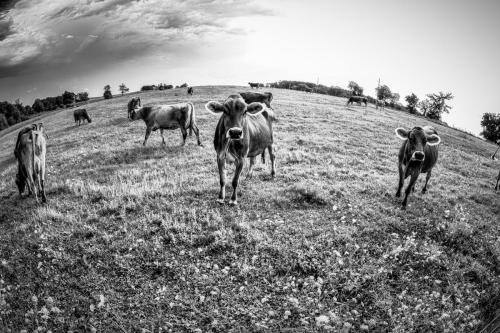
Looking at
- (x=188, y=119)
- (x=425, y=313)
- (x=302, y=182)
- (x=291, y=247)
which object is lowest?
(x=425, y=313)

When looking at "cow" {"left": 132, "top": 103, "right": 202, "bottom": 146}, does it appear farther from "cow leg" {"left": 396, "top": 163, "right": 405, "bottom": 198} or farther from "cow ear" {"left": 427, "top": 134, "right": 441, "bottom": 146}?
"cow ear" {"left": 427, "top": 134, "right": 441, "bottom": 146}

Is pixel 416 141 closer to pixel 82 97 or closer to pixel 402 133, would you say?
pixel 402 133

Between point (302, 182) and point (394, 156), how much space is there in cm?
1059

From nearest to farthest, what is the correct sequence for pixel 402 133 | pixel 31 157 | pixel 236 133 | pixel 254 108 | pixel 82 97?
pixel 236 133 < pixel 254 108 < pixel 31 157 < pixel 402 133 < pixel 82 97

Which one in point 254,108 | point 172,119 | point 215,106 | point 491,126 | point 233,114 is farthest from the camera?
point 491,126

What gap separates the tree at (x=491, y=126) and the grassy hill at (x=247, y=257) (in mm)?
113710

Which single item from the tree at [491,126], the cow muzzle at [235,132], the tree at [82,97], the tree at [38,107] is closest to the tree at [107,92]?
the tree at [82,97]

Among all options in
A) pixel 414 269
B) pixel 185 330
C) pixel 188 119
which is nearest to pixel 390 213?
pixel 414 269

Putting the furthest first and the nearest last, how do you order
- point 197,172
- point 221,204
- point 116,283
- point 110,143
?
point 110,143, point 197,172, point 221,204, point 116,283

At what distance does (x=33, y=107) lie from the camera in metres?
146

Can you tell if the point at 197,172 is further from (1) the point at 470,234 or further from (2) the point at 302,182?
(1) the point at 470,234

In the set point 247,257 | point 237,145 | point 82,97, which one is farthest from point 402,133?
point 82,97

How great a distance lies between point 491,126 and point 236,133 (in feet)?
411

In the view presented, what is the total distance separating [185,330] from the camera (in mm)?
4684
